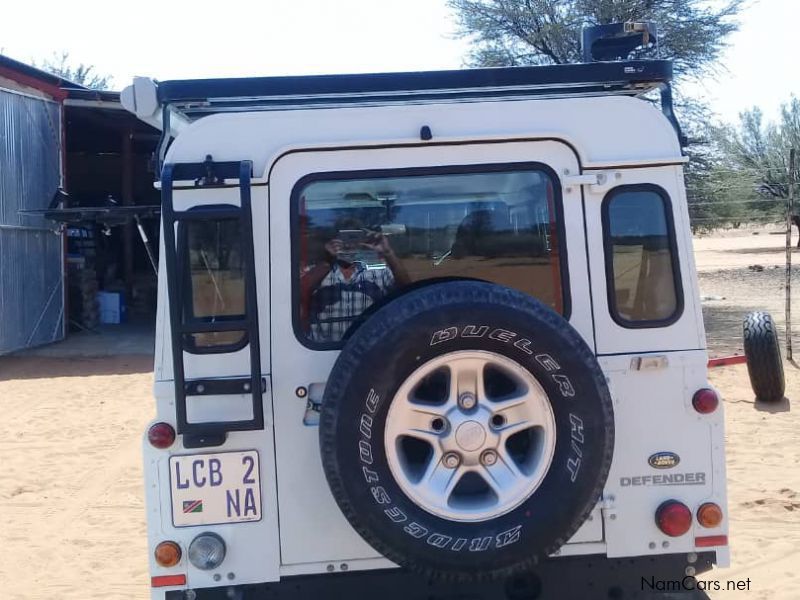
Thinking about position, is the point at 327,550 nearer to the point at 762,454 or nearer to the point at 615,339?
the point at 615,339

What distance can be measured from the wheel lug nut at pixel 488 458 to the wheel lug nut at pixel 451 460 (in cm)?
8

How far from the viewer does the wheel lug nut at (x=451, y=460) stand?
9.53ft

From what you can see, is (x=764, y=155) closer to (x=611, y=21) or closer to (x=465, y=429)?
(x=611, y=21)

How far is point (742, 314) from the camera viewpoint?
1638 cm

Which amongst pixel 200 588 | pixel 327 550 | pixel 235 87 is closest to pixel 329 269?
pixel 235 87

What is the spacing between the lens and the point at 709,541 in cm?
321

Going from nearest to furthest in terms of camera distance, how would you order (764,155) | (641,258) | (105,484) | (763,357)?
(641,258) → (105,484) → (763,357) → (764,155)

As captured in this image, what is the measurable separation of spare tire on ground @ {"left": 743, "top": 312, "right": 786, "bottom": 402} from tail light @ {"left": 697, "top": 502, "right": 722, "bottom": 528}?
18.4 ft

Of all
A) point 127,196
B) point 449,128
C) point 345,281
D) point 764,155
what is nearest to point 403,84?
point 449,128

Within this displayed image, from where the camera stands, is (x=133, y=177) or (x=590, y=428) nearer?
(x=590, y=428)

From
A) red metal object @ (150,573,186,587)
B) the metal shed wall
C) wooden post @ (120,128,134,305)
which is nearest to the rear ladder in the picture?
red metal object @ (150,573,186,587)

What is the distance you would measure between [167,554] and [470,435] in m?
1.21

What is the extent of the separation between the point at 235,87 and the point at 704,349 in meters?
2.06

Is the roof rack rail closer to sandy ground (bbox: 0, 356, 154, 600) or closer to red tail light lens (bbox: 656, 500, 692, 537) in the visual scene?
red tail light lens (bbox: 656, 500, 692, 537)
